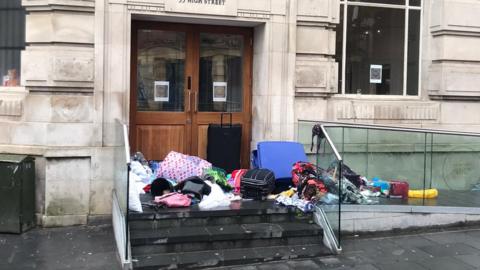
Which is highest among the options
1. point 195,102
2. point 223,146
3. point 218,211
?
point 195,102

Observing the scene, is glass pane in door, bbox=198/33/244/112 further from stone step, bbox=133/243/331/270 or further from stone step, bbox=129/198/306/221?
stone step, bbox=133/243/331/270

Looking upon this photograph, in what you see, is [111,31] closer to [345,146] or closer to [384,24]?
[345,146]

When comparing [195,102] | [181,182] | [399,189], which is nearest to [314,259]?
[181,182]

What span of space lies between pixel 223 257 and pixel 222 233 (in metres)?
0.35

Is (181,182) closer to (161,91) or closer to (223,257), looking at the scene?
(223,257)

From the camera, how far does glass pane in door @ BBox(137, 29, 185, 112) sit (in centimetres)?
926

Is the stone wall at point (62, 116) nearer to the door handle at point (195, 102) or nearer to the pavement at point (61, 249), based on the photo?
the pavement at point (61, 249)

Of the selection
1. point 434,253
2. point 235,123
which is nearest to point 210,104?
point 235,123

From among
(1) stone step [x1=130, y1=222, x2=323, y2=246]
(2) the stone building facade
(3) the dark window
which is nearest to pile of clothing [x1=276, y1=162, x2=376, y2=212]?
(1) stone step [x1=130, y1=222, x2=323, y2=246]

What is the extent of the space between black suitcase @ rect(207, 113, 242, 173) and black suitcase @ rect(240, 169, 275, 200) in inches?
48.2

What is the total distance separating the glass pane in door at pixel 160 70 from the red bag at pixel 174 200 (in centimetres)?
225

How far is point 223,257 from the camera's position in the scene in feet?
21.7

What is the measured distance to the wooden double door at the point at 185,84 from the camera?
922 centimetres

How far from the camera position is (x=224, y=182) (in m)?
8.38
